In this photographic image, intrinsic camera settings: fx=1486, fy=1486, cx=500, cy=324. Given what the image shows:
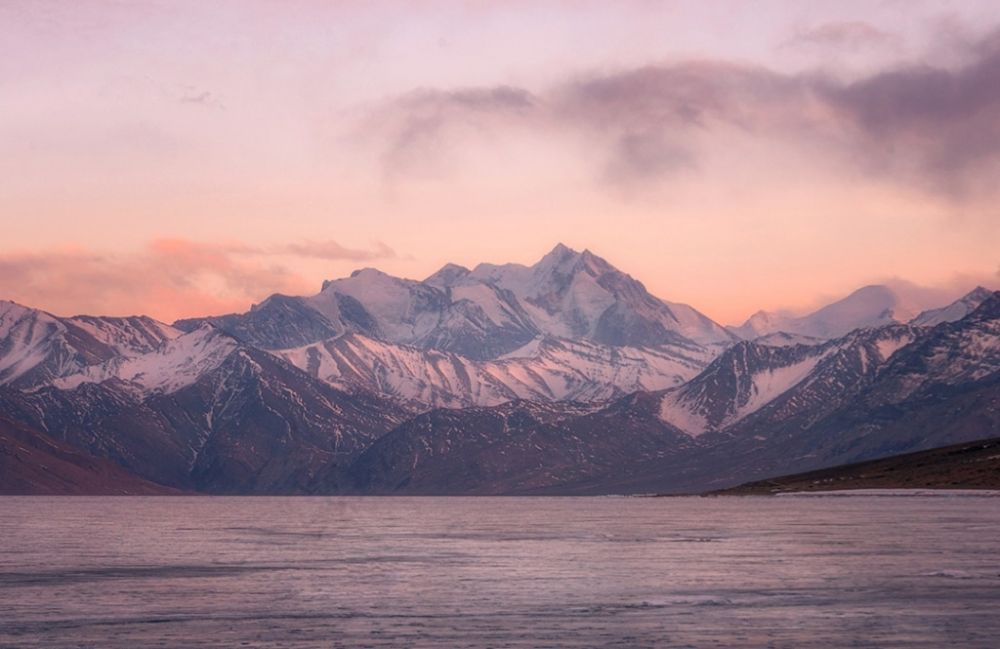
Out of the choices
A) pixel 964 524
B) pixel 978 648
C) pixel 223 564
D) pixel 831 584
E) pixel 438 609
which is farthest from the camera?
pixel 964 524

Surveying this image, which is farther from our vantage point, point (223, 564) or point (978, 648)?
point (223, 564)

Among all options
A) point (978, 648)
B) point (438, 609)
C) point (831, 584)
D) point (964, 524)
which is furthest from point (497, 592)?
point (964, 524)

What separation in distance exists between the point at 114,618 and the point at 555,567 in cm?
4646

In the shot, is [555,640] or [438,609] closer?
[555,640]

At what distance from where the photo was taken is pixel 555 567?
119m

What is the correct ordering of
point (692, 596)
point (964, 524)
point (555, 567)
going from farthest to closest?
point (964, 524) < point (555, 567) < point (692, 596)

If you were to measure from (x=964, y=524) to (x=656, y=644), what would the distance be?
418 ft

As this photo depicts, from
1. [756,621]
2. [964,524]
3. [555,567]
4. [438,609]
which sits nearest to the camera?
[756,621]

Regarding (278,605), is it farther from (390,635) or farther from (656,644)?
(656,644)

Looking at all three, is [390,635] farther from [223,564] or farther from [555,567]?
[223,564]

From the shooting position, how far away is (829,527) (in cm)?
19312

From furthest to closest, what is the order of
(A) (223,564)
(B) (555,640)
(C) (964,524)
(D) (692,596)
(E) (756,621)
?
(C) (964,524) < (A) (223,564) < (D) (692,596) < (E) (756,621) < (B) (555,640)

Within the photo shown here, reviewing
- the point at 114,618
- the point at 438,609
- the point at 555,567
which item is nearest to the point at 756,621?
the point at 438,609

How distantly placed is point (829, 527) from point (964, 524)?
17215 millimetres
